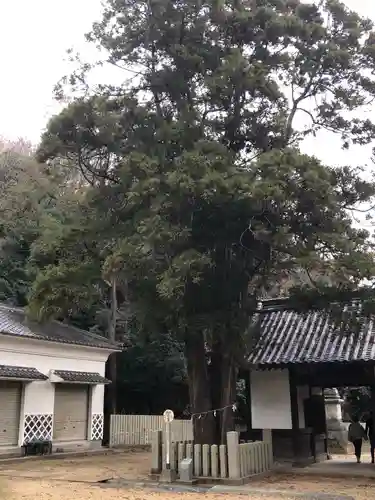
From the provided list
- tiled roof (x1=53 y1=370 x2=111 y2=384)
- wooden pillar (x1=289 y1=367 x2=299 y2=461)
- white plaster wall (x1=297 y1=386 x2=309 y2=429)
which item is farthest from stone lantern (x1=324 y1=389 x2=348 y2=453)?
tiled roof (x1=53 y1=370 x2=111 y2=384)

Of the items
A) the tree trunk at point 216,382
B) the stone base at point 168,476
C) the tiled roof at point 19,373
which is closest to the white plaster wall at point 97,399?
the tiled roof at point 19,373

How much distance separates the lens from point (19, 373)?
18.6m

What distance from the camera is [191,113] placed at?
1386 cm

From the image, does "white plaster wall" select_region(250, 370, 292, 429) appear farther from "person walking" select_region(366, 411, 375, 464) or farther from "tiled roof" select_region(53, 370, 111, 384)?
"tiled roof" select_region(53, 370, 111, 384)

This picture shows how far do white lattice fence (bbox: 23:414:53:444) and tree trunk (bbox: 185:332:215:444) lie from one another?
8028mm

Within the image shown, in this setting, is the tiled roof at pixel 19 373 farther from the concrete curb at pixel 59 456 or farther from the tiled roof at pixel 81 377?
the concrete curb at pixel 59 456

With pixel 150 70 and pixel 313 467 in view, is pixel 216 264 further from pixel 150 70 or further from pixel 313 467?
pixel 313 467

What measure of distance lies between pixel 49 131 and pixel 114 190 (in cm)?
221

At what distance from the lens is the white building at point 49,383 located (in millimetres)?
18953

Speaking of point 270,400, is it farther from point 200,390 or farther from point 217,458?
point 217,458

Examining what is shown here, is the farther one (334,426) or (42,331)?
(334,426)

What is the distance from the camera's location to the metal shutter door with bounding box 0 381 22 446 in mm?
18766

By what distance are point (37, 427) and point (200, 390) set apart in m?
8.54

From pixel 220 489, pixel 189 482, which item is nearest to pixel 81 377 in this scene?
pixel 189 482
